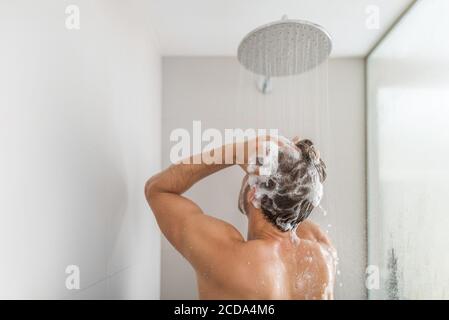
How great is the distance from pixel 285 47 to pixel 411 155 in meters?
0.46

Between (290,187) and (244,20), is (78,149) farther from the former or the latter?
(244,20)

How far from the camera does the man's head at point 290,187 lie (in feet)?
2.41

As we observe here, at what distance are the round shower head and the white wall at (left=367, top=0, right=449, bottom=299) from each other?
28 cm

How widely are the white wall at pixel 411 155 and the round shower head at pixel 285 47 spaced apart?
28 centimetres

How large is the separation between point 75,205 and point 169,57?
2.13ft

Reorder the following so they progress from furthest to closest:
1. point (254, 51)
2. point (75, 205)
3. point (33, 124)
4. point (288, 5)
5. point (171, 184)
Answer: point (288, 5) → point (254, 51) → point (171, 184) → point (75, 205) → point (33, 124)

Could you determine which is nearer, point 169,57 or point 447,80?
A: point 447,80

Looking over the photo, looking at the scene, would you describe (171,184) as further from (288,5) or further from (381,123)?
(381,123)

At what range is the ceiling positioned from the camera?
109 centimetres

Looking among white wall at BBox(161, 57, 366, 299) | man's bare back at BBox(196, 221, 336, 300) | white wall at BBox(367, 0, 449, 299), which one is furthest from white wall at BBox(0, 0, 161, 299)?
white wall at BBox(367, 0, 449, 299)

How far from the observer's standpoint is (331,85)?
1.19 meters

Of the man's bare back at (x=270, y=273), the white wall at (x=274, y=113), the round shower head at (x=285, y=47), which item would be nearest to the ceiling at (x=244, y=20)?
the white wall at (x=274, y=113)

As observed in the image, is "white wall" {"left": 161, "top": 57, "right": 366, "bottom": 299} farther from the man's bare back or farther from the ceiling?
the man's bare back

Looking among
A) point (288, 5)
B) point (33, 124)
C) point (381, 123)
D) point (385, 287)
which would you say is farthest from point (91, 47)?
point (385, 287)
